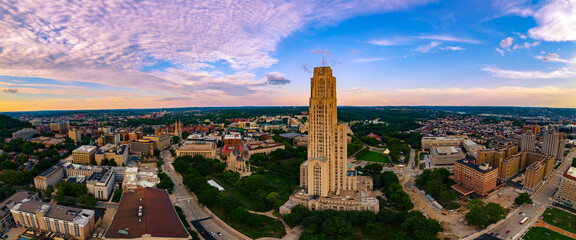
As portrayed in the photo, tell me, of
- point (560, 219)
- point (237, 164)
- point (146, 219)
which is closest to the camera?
point (146, 219)

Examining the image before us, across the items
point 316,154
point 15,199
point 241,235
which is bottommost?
point 241,235

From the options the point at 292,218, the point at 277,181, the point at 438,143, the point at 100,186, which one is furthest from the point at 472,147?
the point at 100,186

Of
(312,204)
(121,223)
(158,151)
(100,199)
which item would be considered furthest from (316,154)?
(158,151)

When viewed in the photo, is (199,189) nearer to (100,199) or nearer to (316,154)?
(100,199)

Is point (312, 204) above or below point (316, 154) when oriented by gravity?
below

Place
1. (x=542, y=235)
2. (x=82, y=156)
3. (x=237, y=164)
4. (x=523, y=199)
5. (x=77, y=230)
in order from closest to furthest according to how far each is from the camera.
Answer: (x=77, y=230) < (x=542, y=235) < (x=523, y=199) < (x=237, y=164) < (x=82, y=156)

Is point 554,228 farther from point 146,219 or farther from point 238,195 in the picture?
point 146,219

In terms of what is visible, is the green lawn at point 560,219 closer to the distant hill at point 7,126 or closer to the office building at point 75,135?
the office building at point 75,135

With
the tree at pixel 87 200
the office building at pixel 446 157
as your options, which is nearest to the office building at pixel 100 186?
the tree at pixel 87 200
